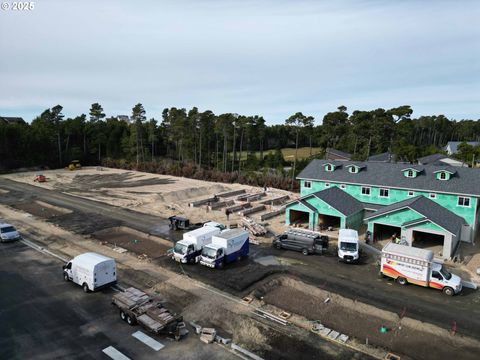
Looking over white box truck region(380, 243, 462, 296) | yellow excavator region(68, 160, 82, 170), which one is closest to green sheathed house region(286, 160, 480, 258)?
white box truck region(380, 243, 462, 296)

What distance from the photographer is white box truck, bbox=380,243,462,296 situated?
2242cm

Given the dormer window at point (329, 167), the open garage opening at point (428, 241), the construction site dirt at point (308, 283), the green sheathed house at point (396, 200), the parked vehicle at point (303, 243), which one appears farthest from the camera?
the dormer window at point (329, 167)

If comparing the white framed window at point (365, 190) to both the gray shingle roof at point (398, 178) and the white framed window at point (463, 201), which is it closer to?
the gray shingle roof at point (398, 178)

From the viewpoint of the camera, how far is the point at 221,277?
24281 mm

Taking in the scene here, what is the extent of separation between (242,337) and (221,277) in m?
7.28

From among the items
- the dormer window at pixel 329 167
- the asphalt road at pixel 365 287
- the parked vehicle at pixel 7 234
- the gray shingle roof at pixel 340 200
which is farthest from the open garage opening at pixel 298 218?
the parked vehicle at pixel 7 234

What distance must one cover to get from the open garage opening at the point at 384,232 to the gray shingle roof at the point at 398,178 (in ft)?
14.6

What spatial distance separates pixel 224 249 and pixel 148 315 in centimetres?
931

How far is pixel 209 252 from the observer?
26.0 metres

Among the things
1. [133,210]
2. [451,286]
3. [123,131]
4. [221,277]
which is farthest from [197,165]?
[451,286]

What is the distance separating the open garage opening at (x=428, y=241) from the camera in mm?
31219

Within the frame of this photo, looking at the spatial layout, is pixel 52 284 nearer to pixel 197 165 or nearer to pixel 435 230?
pixel 435 230

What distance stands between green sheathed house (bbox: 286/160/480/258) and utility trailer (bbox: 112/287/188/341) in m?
21.0

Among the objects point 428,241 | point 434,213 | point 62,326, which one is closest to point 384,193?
point 428,241
